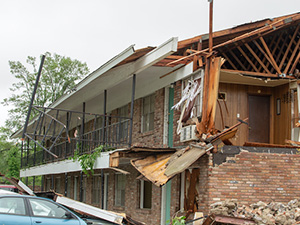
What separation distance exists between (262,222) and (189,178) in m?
3.13

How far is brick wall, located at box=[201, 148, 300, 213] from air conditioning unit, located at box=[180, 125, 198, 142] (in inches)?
48.9

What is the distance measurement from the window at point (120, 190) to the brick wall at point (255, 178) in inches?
296

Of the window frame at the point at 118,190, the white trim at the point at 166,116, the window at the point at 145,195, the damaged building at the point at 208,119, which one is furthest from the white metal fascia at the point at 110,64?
the window frame at the point at 118,190

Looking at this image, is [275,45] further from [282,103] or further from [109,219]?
[109,219]

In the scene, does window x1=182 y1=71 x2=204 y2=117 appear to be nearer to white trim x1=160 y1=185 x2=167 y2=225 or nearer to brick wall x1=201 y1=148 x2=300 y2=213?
brick wall x1=201 y1=148 x2=300 y2=213

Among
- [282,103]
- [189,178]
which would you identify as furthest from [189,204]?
[282,103]

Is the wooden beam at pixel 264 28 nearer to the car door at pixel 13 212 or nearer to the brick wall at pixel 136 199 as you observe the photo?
the brick wall at pixel 136 199

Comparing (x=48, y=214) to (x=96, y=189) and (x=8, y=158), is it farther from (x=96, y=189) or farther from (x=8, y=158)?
(x=8, y=158)

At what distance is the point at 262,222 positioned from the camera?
10961 mm

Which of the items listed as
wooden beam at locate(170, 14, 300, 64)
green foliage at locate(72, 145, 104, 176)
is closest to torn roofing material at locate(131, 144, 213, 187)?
green foliage at locate(72, 145, 104, 176)

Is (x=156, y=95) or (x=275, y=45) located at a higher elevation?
(x=275, y=45)

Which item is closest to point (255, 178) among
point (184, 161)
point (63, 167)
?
point (184, 161)

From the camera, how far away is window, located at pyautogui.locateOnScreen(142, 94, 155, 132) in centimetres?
1758

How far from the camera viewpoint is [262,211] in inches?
460
